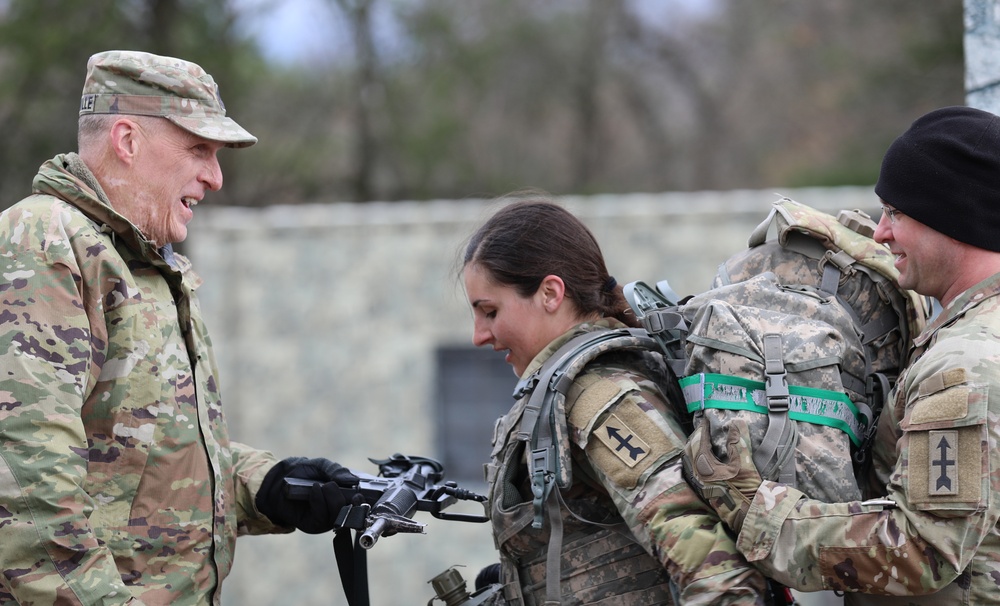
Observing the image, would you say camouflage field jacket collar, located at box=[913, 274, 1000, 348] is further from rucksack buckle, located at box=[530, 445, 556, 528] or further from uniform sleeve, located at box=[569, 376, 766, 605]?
rucksack buckle, located at box=[530, 445, 556, 528]

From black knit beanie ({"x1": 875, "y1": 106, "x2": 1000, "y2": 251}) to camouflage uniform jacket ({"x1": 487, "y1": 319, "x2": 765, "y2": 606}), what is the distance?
0.77 meters

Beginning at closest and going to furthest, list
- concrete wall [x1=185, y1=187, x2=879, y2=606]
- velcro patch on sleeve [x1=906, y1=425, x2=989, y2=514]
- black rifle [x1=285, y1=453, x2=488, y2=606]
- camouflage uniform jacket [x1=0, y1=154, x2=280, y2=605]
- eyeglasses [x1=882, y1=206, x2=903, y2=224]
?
1. velcro patch on sleeve [x1=906, y1=425, x2=989, y2=514]
2. camouflage uniform jacket [x1=0, y1=154, x2=280, y2=605]
3. eyeglasses [x1=882, y1=206, x2=903, y2=224]
4. black rifle [x1=285, y1=453, x2=488, y2=606]
5. concrete wall [x1=185, y1=187, x2=879, y2=606]

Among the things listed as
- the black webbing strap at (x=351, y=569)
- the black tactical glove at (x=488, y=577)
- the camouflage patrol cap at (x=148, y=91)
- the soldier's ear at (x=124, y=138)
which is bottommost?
the black tactical glove at (x=488, y=577)

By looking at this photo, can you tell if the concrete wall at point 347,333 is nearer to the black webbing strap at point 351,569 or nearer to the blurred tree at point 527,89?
the blurred tree at point 527,89

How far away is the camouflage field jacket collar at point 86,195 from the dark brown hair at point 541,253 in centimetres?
87

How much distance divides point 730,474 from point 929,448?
0.43 metres

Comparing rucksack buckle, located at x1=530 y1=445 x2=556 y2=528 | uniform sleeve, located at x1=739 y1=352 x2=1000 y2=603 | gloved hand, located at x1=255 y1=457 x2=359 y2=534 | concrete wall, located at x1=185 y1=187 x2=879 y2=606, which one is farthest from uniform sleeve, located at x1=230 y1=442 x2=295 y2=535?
concrete wall, located at x1=185 y1=187 x2=879 y2=606

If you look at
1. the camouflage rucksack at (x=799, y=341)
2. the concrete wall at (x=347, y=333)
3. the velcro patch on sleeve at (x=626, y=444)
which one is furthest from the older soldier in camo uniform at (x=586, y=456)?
the concrete wall at (x=347, y=333)

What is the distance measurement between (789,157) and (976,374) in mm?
15617

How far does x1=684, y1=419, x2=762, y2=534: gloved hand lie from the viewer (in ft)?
7.84

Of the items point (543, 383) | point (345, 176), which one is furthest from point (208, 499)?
point (345, 176)

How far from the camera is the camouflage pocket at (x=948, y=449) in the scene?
88.2 inches

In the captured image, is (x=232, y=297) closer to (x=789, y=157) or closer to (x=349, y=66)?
(x=349, y=66)

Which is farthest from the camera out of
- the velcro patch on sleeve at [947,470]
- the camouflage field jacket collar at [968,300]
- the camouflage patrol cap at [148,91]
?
the camouflage patrol cap at [148,91]
